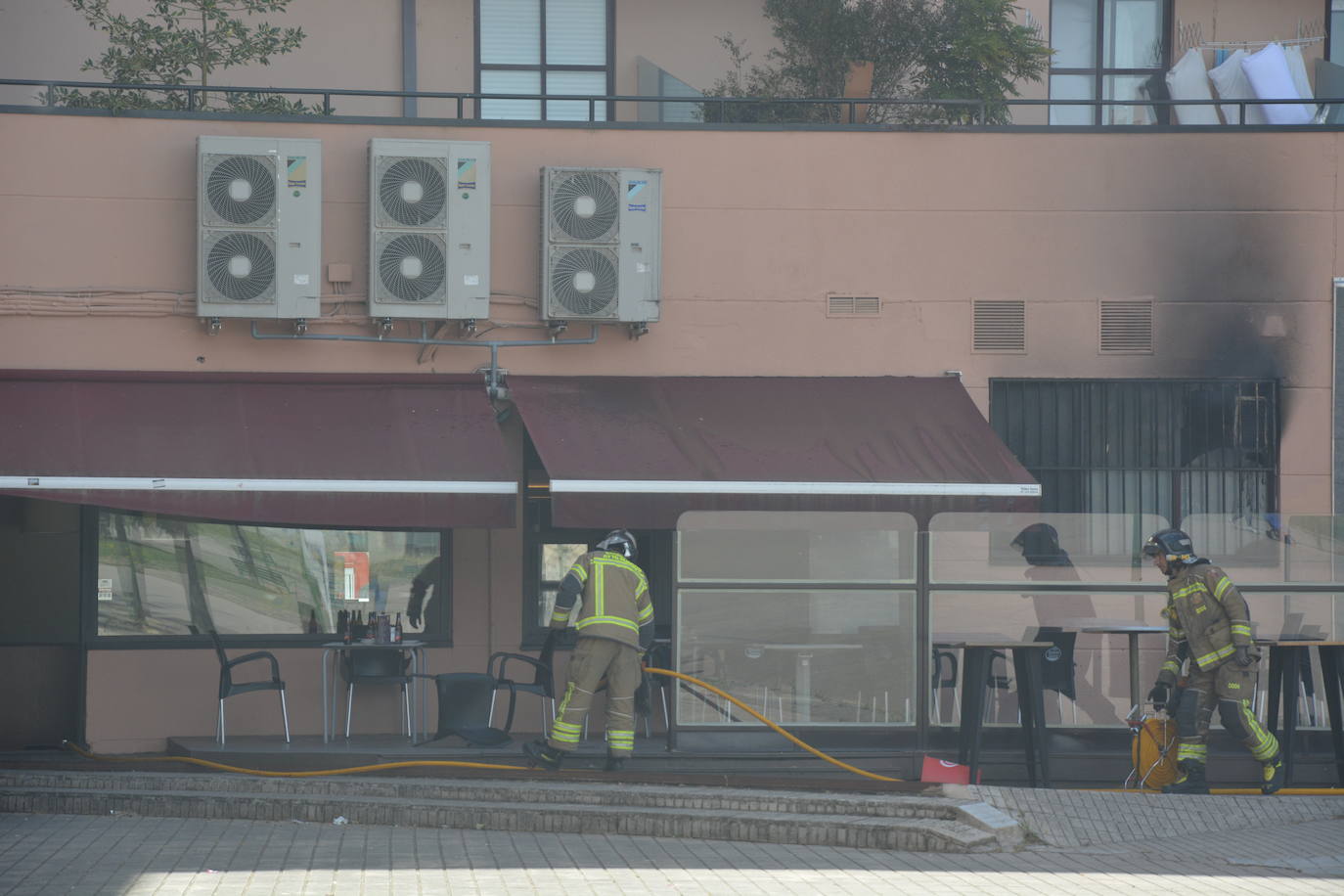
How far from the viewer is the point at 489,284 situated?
1237cm

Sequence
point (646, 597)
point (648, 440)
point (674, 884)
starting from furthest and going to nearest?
point (648, 440) → point (646, 597) → point (674, 884)

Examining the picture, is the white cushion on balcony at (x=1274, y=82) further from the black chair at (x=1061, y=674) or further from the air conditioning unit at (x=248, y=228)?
the air conditioning unit at (x=248, y=228)

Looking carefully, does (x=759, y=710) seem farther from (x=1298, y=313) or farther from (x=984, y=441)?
(x=1298, y=313)

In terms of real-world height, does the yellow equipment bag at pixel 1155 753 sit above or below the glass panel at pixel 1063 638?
below

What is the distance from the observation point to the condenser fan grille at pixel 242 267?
12008 millimetres

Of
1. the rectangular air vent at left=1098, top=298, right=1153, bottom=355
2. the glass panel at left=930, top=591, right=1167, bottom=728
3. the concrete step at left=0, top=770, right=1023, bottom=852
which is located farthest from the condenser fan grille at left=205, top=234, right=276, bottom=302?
the rectangular air vent at left=1098, top=298, right=1153, bottom=355

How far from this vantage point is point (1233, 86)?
14.1 meters

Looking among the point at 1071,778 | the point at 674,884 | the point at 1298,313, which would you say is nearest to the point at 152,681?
the point at 674,884

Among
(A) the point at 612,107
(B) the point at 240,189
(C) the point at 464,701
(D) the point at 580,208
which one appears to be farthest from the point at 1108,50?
(C) the point at 464,701

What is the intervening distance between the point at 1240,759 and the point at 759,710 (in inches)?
142

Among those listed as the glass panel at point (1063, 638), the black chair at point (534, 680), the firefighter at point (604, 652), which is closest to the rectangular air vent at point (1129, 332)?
Result: the glass panel at point (1063, 638)

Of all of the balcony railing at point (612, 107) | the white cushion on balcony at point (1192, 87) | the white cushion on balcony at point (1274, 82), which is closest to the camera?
the balcony railing at point (612, 107)

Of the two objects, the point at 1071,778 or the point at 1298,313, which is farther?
the point at 1298,313

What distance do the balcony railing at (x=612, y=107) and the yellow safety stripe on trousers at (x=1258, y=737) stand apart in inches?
196
